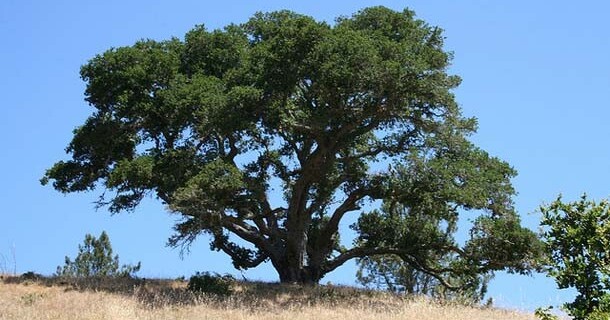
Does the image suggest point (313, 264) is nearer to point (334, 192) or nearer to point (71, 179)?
point (334, 192)

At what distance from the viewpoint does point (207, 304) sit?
21.5 m

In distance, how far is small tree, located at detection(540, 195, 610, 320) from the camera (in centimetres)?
1104

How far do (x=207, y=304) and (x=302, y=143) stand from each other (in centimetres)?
881

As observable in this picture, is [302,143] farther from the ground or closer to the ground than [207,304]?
farther from the ground

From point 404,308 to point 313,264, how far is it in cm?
856

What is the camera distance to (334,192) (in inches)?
1164

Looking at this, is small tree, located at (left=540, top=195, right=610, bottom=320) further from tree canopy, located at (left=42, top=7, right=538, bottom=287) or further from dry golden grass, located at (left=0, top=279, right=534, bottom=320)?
tree canopy, located at (left=42, top=7, right=538, bottom=287)

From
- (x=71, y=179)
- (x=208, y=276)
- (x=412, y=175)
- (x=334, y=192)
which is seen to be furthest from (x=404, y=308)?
(x=71, y=179)

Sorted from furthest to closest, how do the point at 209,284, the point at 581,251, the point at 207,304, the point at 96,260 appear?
the point at 96,260 → the point at 209,284 → the point at 207,304 → the point at 581,251

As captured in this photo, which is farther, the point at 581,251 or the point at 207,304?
the point at 207,304

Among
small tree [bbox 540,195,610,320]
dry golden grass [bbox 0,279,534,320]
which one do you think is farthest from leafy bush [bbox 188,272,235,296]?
small tree [bbox 540,195,610,320]

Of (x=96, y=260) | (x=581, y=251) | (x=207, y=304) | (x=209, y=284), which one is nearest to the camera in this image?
(x=581, y=251)

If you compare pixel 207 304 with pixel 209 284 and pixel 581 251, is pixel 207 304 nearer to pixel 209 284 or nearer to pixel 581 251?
pixel 209 284

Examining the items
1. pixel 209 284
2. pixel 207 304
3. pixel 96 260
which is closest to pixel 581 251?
pixel 207 304
